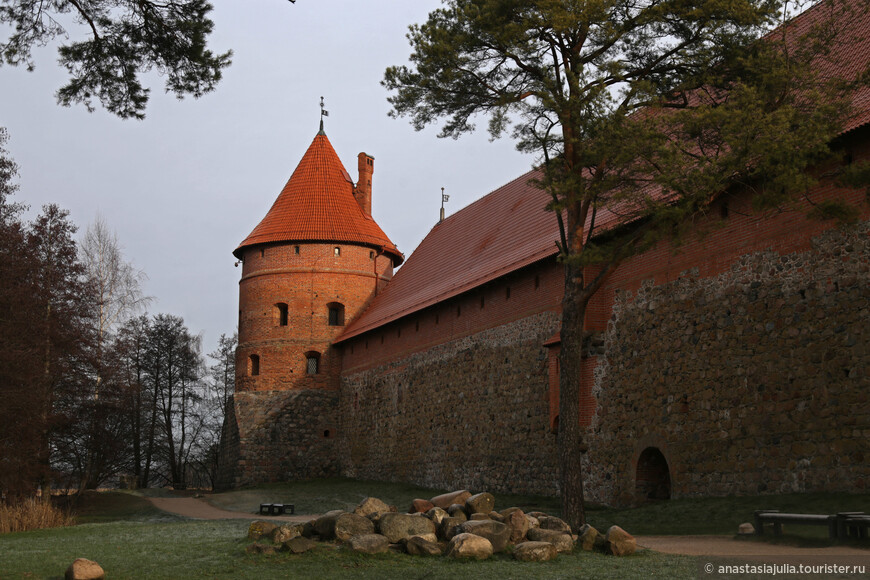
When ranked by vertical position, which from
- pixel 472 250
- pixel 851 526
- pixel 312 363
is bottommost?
pixel 851 526

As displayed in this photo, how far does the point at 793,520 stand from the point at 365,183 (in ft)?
77.3

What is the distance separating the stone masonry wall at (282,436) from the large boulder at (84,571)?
19732 millimetres

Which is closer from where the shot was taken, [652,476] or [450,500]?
[450,500]

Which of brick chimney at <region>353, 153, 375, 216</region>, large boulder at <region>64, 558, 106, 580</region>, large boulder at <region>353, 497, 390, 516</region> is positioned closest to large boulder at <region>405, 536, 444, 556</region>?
large boulder at <region>353, 497, 390, 516</region>

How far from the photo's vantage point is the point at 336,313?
29422 millimetres

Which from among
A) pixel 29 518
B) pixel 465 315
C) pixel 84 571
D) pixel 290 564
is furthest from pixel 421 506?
pixel 465 315

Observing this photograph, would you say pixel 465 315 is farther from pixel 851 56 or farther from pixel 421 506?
pixel 421 506

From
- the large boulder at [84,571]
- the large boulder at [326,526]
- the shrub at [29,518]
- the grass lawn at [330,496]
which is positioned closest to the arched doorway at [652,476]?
the grass lawn at [330,496]

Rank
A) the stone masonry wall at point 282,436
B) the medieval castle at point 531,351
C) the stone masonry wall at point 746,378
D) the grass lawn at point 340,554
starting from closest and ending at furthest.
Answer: the grass lawn at point 340,554 < the stone masonry wall at point 746,378 < the medieval castle at point 531,351 < the stone masonry wall at point 282,436

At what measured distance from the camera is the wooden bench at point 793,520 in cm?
939

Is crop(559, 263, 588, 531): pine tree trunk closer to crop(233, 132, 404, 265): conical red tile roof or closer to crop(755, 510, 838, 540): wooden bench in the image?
crop(755, 510, 838, 540): wooden bench

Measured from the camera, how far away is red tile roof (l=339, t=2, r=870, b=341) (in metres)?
16.2

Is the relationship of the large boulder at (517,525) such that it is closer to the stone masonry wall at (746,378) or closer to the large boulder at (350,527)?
the large boulder at (350,527)

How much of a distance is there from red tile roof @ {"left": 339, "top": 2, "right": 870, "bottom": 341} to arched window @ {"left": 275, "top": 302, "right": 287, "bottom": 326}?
2016 millimetres
